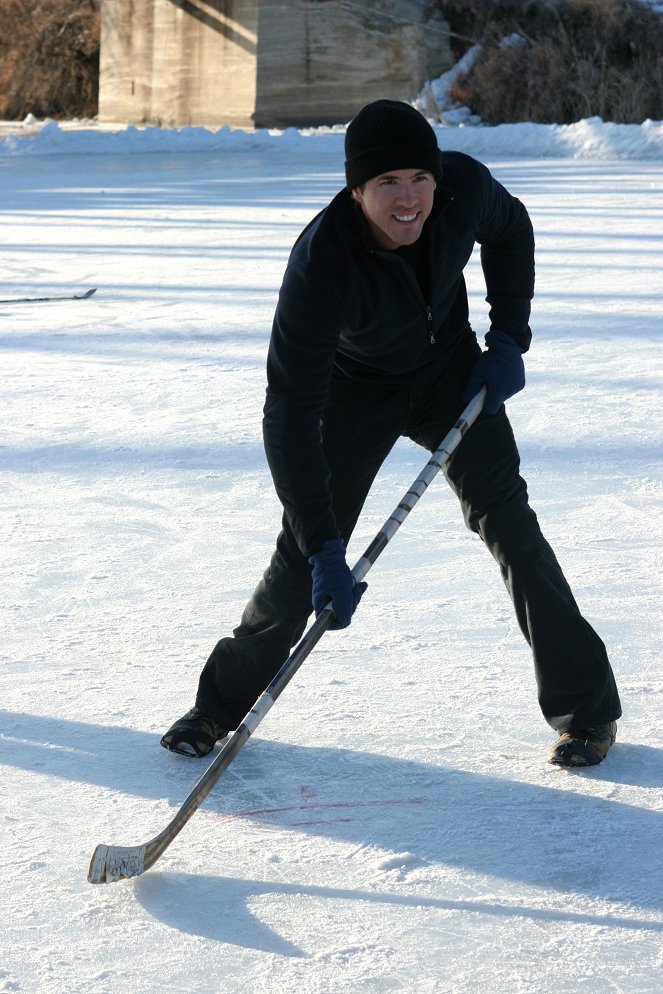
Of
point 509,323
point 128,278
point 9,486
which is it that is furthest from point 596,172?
point 509,323

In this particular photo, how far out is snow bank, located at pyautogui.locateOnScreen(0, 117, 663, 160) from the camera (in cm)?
1534

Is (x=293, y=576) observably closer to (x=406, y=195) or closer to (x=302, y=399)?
(x=302, y=399)

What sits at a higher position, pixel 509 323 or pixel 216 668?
pixel 509 323

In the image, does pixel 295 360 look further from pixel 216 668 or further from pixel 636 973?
pixel 636 973

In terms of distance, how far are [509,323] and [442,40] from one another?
74.6 ft

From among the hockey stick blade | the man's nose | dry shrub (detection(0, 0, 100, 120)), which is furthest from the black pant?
dry shrub (detection(0, 0, 100, 120))

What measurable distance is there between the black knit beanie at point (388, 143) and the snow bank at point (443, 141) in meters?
13.7

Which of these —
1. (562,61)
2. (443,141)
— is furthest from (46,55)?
(443,141)

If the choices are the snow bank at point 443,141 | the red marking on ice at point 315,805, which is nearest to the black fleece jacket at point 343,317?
the red marking on ice at point 315,805

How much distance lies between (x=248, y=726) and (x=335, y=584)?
→ 278 millimetres

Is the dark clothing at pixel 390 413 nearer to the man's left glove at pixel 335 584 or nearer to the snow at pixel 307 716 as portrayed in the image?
the man's left glove at pixel 335 584

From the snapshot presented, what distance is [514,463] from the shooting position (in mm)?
2463

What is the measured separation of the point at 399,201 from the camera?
2.10 metres

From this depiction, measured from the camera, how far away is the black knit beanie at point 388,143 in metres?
2.10
